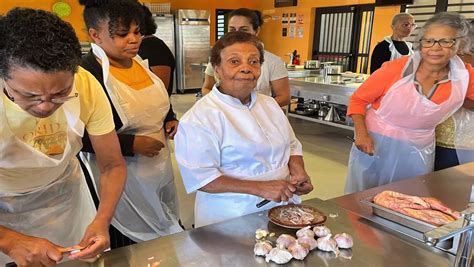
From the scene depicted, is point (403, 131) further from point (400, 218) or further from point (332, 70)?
point (332, 70)

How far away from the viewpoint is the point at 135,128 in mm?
1532

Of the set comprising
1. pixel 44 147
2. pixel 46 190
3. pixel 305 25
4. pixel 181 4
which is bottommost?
pixel 46 190

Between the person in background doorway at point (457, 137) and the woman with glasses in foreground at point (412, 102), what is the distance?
11cm

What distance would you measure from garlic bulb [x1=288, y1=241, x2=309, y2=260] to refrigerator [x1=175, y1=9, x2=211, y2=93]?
6.66 meters

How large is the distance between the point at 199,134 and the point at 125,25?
539 millimetres

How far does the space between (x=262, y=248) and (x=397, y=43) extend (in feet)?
12.2

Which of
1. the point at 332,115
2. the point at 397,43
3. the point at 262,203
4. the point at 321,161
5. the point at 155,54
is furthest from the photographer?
the point at 332,115

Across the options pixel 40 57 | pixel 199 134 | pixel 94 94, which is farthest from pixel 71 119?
pixel 199 134

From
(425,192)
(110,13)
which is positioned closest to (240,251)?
(425,192)

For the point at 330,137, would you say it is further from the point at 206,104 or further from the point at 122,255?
the point at 122,255

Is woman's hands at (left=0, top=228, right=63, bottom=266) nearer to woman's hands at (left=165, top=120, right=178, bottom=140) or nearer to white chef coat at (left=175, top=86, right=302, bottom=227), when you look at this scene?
white chef coat at (left=175, top=86, right=302, bottom=227)

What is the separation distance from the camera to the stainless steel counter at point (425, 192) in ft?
3.73

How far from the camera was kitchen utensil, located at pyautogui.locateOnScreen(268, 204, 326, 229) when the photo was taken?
110 cm

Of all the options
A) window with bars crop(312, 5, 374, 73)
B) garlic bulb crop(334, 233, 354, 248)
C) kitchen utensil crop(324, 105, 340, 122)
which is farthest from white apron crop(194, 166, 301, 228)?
window with bars crop(312, 5, 374, 73)
